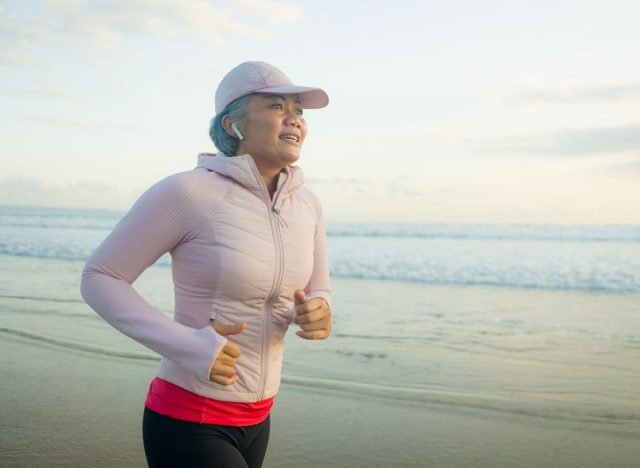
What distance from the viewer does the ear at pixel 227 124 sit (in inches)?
91.4

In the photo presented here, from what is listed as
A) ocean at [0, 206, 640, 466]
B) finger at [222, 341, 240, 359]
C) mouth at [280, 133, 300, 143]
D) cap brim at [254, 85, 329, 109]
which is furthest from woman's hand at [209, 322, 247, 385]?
ocean at [0, 206, 640, 466]

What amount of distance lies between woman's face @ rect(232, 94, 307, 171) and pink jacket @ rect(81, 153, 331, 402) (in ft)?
0.30

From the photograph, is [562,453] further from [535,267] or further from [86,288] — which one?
[535,267]

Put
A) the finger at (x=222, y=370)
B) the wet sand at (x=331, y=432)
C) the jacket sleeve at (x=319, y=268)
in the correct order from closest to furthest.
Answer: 1. the finger at (x=222, y=370)
2. the jacket sleeve at (x=319, y=268)
3. the wet sand at (x=331, y=432)

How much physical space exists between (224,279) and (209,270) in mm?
54

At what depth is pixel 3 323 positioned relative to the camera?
7598 millimetres

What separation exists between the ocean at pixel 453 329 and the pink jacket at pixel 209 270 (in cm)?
323

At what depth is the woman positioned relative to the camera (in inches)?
77.4

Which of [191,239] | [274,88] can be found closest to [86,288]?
[191,239]

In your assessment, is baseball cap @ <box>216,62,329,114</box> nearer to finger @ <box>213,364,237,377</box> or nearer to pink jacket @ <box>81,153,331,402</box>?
pink jacket @ <box>81,153,331,402</box>

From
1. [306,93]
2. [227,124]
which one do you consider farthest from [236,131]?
[306,93]

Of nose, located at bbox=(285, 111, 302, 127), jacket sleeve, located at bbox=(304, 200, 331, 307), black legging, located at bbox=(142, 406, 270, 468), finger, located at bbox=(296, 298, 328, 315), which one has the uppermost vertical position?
nose, located at bbox=(285, 111, 302, 127)

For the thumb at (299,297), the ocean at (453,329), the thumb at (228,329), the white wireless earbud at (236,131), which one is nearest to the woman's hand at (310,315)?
the thumb at (299,297)

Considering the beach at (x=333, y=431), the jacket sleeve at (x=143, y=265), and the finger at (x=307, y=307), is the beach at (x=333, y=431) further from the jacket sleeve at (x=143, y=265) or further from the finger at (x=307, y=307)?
the jacket sleeve at (x=143, y=265)
